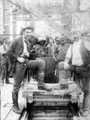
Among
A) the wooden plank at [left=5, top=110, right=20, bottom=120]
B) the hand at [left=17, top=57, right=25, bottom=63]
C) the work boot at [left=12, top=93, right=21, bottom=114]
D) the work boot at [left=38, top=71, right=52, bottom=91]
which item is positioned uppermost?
the hand at [left=17, top=57, right=25, bottom=63]

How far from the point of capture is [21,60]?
349 cm

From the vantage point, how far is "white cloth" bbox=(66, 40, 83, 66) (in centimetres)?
328

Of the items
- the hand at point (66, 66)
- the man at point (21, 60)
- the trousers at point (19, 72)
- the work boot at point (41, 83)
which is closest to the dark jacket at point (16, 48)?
Result: the man at point (21, 60)

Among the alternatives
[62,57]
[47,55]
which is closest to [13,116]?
[62,57]

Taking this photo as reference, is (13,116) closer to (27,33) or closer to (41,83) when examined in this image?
(41,83)

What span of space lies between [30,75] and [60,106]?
54 centimetres

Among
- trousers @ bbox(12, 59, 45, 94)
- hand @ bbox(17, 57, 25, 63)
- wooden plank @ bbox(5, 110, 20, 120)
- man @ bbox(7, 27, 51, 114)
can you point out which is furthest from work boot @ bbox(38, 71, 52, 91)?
wooden plank @ bbox(5, 110, 20, 120)

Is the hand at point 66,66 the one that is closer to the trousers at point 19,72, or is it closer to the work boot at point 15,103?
the trousers at point 19,72

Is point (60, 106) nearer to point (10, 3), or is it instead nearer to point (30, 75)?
point (30, 75)

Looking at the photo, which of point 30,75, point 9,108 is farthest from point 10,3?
point 9,108

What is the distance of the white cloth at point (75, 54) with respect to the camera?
328cm

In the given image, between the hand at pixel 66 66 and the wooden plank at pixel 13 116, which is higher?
the hand at pixel 66 66

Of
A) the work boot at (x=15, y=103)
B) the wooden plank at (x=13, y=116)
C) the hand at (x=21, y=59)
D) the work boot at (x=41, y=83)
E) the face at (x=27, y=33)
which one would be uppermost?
the face at (x=27, y=33)

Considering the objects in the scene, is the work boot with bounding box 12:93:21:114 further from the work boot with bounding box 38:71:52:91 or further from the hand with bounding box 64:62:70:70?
the hand with bounding box 64:62:70:70
